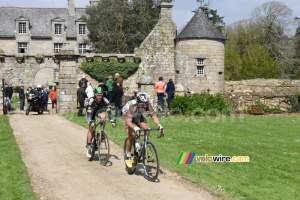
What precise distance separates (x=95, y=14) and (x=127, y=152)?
3254 cm

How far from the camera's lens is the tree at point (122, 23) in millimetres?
37812

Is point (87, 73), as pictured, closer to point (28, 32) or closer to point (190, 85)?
point (190, 85)

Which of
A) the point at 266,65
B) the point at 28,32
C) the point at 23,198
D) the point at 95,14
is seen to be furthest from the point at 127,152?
the point at 28,32

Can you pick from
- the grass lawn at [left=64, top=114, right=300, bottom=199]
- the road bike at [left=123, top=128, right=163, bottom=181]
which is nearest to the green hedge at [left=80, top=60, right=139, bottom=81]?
the grass lawn at [left=64, top=114, right=300, bottom=199]

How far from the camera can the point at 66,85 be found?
20.7 metres

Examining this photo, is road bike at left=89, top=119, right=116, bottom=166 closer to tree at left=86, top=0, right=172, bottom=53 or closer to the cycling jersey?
the cycling jersey

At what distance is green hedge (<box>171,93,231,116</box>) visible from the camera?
1972 cm

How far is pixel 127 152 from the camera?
27.2ft

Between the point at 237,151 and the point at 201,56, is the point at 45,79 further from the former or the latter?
the point at 237,151

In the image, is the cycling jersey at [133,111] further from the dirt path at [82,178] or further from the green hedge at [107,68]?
the green hedge at [107,68]

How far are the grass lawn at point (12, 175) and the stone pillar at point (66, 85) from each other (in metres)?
8.54

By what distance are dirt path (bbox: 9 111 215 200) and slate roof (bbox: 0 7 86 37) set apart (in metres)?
40.0

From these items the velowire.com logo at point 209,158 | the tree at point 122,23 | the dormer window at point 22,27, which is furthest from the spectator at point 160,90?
the dormer window at point 22,27

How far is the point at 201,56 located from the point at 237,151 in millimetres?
20540
